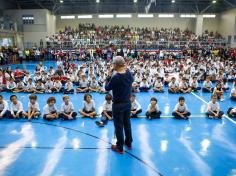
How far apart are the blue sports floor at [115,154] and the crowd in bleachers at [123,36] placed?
20.5 m

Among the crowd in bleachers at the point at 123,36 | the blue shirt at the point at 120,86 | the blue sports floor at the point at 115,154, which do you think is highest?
the crowd in bleachers at the point at 123,36

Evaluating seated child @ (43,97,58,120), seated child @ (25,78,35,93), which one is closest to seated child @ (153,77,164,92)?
seated child @ (43,97,58,120)

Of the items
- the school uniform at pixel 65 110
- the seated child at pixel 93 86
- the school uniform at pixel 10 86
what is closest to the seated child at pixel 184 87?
the seated child at pixel 93 86

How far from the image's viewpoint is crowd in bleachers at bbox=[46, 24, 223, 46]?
26.8 meters

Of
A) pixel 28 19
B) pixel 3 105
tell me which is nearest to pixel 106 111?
pixel 3 105

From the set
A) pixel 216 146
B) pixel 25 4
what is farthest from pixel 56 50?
pixel 216 146

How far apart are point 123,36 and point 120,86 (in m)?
25.6

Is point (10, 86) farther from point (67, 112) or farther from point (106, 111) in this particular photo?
point (106, 111)

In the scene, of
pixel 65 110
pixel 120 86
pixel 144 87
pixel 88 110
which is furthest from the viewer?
pixel 144 87

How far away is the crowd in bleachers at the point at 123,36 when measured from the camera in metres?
26.8

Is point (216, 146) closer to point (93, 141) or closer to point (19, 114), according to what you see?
point (93, 141)

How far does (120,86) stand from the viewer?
4375 mm

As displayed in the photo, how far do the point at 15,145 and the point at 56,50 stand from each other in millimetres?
21793

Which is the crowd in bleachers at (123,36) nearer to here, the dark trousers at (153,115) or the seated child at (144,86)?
the seated child at (144,86)
